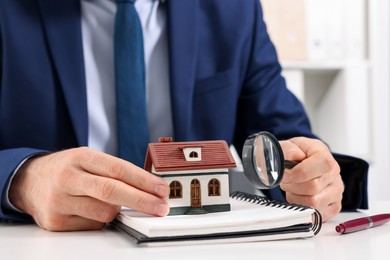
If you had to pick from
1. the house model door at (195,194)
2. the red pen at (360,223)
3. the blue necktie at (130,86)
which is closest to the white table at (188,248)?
the red pen at (360,223)

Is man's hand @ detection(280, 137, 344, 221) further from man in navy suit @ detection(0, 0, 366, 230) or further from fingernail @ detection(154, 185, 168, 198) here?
fingernail @ detection(154, 185, 168, 198)

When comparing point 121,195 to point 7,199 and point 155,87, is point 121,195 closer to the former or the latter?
point 7,199

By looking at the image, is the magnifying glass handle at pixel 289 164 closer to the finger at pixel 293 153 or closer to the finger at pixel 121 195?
the finger at pixel 293 153

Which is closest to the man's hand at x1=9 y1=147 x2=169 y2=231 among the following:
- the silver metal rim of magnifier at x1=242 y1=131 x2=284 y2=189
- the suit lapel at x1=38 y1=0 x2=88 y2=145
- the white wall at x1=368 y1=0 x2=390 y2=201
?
the silver metal rim of magnifier at x1=242 y1=131 x2=284 y2=189

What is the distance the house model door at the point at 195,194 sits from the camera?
83 cm

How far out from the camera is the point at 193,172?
821 millimetres

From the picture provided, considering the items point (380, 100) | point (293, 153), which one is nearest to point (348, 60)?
point (380, 100)

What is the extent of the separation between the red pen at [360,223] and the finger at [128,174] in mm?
253

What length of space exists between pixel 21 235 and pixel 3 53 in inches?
22.8

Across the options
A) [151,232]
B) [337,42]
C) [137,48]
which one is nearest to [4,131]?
[137,48]

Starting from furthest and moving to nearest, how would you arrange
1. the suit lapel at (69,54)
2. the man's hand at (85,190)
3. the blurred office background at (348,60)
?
the blurred office background at (348,60) → the suit lapel at (69,54) → the man's hand at (85,190)

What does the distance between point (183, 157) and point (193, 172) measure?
25 millimetres

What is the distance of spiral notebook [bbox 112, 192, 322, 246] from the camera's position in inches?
28.2

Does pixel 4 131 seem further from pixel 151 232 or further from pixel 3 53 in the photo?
pixel 151 232
